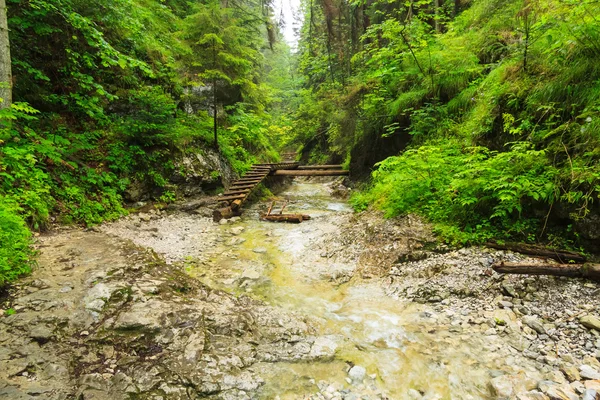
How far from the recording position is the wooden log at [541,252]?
338cm

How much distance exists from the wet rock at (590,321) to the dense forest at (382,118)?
40.9 inches

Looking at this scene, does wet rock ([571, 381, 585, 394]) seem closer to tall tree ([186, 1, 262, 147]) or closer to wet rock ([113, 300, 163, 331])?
wet rock ([113, 300, 163, 331])

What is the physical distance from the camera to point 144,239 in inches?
236

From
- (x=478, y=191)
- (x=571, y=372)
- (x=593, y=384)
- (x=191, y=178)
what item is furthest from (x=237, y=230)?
(x=593, y=384)

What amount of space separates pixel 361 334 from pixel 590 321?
7.19ft

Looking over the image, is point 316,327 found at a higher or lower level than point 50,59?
lower

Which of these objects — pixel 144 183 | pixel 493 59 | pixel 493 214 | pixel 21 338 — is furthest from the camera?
pixel 144 183

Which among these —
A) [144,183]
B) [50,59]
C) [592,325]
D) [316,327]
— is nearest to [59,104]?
[50,59]

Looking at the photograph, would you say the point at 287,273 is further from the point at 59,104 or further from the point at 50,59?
the point at 50,59

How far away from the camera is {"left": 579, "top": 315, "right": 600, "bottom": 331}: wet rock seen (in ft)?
8.77

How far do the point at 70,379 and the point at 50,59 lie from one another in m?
8.47

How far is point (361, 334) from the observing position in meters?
3.34

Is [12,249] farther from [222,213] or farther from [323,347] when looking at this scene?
[222,213]

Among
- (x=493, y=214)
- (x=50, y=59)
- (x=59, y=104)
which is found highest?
(x=50, y=59)
